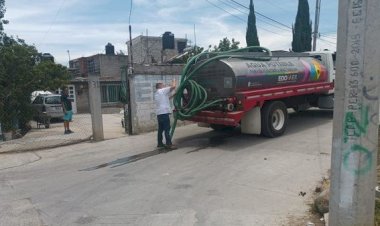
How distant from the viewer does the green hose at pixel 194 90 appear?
34.2 feet

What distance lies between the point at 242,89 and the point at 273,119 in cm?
154

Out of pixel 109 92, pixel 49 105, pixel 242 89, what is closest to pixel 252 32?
pixel 109 92

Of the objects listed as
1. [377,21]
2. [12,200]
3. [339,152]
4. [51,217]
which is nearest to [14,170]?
[12,200]

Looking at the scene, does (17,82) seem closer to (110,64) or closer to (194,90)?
(194,90)

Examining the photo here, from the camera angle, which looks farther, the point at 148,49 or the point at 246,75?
the point at 148,49

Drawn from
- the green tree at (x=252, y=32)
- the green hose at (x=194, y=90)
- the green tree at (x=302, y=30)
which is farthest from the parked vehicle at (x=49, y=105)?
the green tree at (x=302, y=30)

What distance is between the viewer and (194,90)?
1053 cm

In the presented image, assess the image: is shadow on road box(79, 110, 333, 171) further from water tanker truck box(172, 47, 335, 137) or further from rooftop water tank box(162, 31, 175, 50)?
rooftop water tank box(162, 31, 175, 50)

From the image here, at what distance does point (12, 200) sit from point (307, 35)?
2923cm

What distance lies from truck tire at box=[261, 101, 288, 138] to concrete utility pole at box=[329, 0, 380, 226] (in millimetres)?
6666

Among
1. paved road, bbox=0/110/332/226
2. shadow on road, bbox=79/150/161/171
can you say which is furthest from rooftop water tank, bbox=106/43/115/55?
shadow on road, bbox=79/150/161/171

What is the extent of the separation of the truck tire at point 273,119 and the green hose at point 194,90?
129 centimetres

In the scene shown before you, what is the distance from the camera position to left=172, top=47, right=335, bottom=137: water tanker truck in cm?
1001

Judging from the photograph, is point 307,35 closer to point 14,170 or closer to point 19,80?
point 19,80
